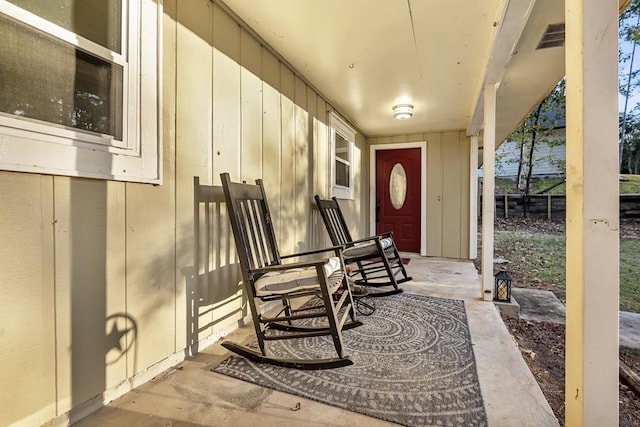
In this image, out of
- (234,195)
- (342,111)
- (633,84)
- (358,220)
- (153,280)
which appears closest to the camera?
(153,280)

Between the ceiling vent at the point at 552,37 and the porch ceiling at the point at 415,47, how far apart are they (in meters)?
0.04

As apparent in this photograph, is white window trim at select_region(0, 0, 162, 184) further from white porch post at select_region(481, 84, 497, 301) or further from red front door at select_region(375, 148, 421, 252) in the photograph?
red front door at select_region(375, 148, 421, 252)

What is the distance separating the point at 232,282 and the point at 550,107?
10862 mm

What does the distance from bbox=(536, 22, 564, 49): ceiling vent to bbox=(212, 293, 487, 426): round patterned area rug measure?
2.10 m

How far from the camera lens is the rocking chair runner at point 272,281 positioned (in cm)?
149

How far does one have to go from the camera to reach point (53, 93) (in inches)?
43.1

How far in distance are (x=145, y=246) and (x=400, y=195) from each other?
4.44 meters

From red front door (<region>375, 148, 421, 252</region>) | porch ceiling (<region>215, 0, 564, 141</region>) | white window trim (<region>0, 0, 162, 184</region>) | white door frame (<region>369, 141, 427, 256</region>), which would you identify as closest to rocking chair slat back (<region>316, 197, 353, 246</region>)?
porch ceiling (<region>215, 0, 564, 141</region>)

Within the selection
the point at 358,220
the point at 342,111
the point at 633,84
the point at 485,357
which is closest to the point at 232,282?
the point at 485,357

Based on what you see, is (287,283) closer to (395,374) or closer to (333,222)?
(395,374)

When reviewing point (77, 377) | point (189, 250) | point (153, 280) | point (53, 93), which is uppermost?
Answer: point (53, 93)

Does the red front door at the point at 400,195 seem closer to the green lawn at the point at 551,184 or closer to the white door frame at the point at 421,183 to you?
the white door frame at the point at 421,183

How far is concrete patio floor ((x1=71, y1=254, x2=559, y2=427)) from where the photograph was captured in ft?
3.71

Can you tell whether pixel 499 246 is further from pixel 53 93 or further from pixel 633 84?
pixel 633 84
